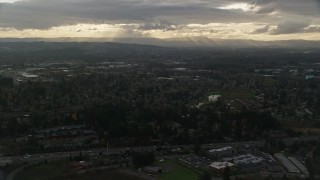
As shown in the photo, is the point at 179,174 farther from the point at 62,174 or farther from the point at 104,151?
the point at 104,151

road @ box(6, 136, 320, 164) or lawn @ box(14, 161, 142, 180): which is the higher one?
lawn @ box(14, 161, 142, 180)

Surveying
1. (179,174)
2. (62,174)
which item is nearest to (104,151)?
(62,174)

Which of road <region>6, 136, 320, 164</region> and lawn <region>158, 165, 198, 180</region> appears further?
road <region>6, 136, 320, 164</region>

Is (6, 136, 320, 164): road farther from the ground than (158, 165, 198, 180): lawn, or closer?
closer

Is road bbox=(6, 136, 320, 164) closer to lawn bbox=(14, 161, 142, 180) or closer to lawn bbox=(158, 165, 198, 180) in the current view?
lawn bbox=(14, 161, 142, 180)

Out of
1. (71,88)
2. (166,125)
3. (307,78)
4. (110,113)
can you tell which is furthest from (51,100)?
(307,78)

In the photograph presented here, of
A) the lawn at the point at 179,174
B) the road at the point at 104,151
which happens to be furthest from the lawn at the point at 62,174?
the road at the point at 104,151

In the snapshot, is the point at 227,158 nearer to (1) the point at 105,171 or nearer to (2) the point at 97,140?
(1) the point at 105,171

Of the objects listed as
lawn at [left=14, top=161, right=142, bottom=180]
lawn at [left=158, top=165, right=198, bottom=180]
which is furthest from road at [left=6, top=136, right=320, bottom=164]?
lawn at [left=158, top=165, right=198, bottom=180]
